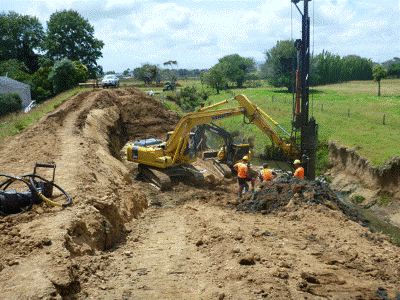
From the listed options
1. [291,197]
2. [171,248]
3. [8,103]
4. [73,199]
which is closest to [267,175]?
[291,197]

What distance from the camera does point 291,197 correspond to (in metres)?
13.4

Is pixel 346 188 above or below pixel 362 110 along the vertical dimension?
below

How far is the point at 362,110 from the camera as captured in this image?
1352 inches

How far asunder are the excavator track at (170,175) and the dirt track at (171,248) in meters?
2.23

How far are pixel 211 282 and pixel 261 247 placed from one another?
2.13 m

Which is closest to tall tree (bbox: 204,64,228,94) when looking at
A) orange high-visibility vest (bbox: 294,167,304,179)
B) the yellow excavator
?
the yellow excavator

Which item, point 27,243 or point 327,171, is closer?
point 27,243

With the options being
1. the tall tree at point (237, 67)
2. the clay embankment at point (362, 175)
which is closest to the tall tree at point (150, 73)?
the tall tree at point (237, 67)

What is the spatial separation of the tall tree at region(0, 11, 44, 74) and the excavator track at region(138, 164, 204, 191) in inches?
2054

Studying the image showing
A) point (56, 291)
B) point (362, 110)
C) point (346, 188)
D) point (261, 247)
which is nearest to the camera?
Result: point (56, 291)

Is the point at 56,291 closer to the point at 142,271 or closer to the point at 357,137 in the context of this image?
the point at 142,271

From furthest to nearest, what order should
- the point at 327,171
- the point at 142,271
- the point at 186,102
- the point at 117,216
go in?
the point at 186,102 → the point at 327,171 → the point at 117,216 → the point at 142,271

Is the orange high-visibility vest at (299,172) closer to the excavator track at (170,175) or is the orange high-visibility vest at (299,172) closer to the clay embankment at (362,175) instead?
the excavator track at (170,175)

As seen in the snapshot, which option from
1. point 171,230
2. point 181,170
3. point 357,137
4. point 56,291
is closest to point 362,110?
point 357,137
